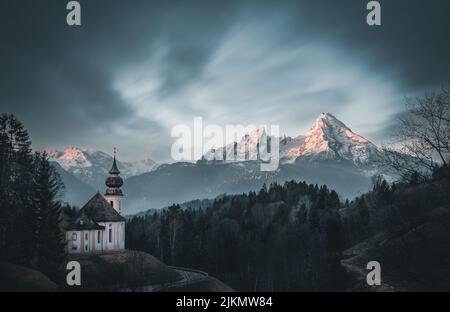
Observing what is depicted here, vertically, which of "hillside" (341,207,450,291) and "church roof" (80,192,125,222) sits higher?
"church roof" (80,192,125,222)

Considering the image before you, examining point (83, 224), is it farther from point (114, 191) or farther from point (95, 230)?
point (114, 191)

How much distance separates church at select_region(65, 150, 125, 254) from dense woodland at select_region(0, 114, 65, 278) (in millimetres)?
7119

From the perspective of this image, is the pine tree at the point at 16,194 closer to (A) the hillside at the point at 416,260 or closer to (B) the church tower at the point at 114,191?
(B) the church tower at the point at 114,191

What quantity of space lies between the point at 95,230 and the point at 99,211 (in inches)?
187

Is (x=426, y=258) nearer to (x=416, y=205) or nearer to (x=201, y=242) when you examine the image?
(x=416, y=205)

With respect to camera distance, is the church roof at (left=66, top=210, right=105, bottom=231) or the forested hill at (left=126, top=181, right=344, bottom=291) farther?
the forested hill at (left=126, top=181, right=344, bottom=291)

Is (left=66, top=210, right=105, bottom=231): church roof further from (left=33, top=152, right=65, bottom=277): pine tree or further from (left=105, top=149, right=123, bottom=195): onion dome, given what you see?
(left=105, top=149, right=123, bottom=195): onion dome

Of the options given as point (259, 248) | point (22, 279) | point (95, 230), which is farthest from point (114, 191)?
point (22, 279)

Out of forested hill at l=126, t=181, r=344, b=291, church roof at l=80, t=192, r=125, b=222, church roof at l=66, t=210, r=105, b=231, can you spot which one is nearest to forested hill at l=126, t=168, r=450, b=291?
forested hill at l=126, t=181, r=344, b=291

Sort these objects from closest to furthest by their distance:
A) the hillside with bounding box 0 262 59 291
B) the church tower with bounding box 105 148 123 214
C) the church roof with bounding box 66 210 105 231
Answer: the hillside with bounding box 0 262 59 291
the church roof with bounding box 66 210 105 231
the church tower with bounding box 105 148 123 214

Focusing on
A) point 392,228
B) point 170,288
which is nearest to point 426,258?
point 392,228

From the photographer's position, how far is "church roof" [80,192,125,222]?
242ft

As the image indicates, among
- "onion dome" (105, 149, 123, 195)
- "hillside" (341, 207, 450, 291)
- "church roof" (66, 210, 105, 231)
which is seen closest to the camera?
"hillside" (341, 207, 450, 291)

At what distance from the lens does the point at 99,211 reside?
7506 centimetres
